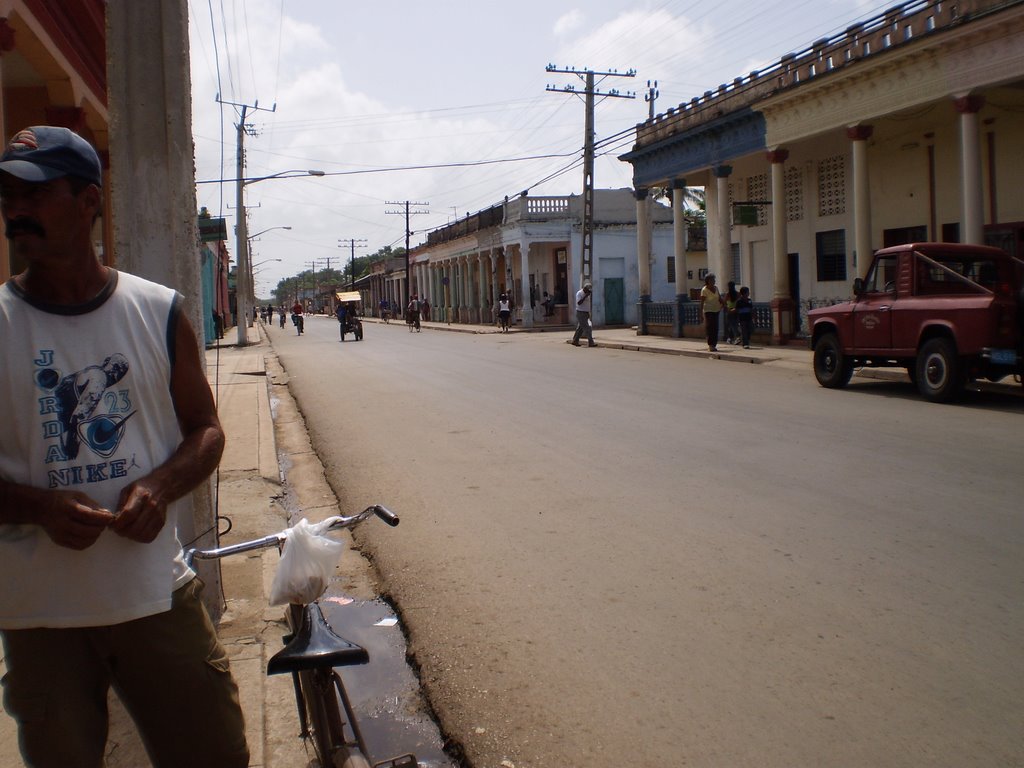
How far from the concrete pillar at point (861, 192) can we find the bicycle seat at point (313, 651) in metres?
19.7

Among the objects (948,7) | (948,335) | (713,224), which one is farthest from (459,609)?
(713,224)

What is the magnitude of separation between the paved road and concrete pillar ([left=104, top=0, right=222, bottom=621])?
179 cm

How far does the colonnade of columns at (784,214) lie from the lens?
17.1 metres

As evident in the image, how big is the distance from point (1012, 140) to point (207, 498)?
18.6 m

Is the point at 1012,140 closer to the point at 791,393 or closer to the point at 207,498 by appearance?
the point at 791,393

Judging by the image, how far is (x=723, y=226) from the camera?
84.3 ft

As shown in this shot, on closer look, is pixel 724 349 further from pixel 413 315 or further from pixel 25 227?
pixel 413 315

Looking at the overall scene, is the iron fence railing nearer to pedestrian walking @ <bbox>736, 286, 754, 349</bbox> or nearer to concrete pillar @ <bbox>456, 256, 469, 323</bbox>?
pedestrian walking @ <bbox>736, 286, 754, 349</bbox>

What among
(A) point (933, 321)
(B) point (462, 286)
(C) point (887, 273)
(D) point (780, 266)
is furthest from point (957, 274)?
(B) point (462, 286)

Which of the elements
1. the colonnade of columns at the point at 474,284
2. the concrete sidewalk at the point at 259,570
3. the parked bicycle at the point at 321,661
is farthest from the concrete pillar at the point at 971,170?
the colonnade of columns at the point at 474,284

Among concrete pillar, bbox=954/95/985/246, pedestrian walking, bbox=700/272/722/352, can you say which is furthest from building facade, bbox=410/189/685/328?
concrete pillar, bbox=954/95/985/246

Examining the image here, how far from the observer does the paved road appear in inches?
140

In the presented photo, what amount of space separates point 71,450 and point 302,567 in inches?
30.5

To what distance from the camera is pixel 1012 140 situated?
18406mm
